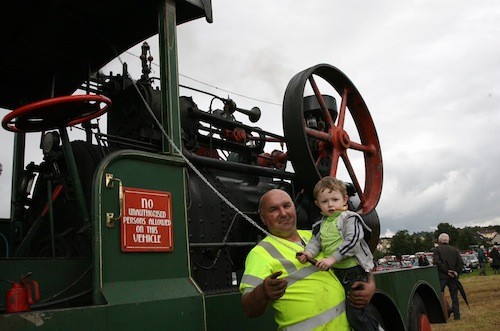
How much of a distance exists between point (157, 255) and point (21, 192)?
155 centimetres

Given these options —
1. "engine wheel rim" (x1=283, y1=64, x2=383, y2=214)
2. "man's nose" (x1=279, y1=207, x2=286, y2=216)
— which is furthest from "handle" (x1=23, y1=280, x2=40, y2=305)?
"engine wheel rim" (x1=283, y1=64, x2=383, y2=214)

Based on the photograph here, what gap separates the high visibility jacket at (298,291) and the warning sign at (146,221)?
1.86 feet

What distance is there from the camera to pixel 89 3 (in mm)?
2980

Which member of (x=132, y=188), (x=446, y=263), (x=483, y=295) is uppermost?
(x=132, y=188)

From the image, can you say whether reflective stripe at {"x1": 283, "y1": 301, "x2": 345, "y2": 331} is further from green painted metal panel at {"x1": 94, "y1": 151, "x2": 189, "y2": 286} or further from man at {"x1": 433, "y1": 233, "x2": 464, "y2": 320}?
man at {"x1": 433, "y1": 233, "x2": 464, "y2": 320}

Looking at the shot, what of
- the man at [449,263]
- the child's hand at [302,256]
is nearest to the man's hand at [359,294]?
the child's hand at [302,256]

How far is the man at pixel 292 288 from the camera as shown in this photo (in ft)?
6.29

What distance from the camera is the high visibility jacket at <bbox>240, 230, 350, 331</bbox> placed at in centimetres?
194

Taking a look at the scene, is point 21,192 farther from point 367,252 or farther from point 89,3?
point 367,252

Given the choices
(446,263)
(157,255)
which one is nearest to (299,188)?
(157,255)

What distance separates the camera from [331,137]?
4.16 meters

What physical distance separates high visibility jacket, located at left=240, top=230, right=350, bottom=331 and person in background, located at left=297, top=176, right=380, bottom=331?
0.23 feet

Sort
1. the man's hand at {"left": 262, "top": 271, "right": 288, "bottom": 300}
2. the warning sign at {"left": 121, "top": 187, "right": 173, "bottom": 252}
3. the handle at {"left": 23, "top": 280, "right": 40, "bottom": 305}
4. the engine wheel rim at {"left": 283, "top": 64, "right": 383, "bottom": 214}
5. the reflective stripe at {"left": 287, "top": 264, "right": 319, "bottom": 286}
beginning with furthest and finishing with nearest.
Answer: the engine wheel rim at {"left": 283, "top": 64, "right": 383, "bottom": 214}
the warning sign at {"left": 121, "top": 187, "right": 173, "bottom": 252}
the reflective stripe at {"left": 287, "top": 264, "right": 319, "bottom": 286}
the handle at {"left": 23, "top": 280, "right": 40, "bottom": 305}
the man's hand at {"left": 262, "top": 271, "right": 288, "bottom": 300}

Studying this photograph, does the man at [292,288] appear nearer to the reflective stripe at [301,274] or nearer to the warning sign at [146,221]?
the reflective stripe at [301,274]
